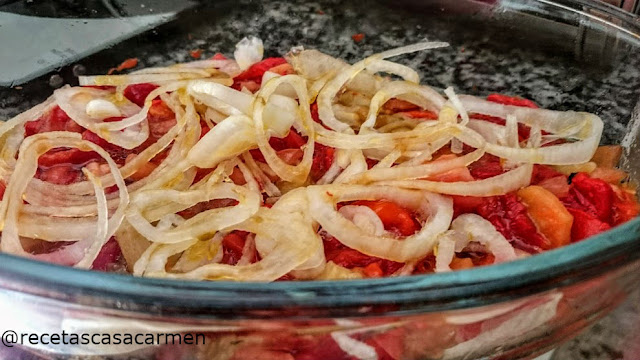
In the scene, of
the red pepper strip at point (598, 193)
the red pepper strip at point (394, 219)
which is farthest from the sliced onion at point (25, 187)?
the red pepper strip at point (598, 193)

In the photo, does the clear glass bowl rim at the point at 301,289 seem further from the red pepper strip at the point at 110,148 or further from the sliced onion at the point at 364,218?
the red pepper strip at the point at 110,148

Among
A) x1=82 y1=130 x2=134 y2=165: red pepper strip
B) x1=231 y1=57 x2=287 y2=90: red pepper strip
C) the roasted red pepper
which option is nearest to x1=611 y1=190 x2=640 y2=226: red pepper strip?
the roasted red pepper

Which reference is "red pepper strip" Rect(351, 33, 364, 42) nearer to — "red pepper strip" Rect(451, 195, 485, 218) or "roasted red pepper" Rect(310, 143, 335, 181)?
"roasted red pepper" Rect(310, 143, 335, 181)

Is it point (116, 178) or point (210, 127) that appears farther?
point (210, 127)

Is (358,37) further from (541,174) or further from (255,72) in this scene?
(541,174)

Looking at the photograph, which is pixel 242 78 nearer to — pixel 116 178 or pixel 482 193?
pixel 116 178

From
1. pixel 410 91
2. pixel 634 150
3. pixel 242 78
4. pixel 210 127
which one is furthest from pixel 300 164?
pixel 634 150
